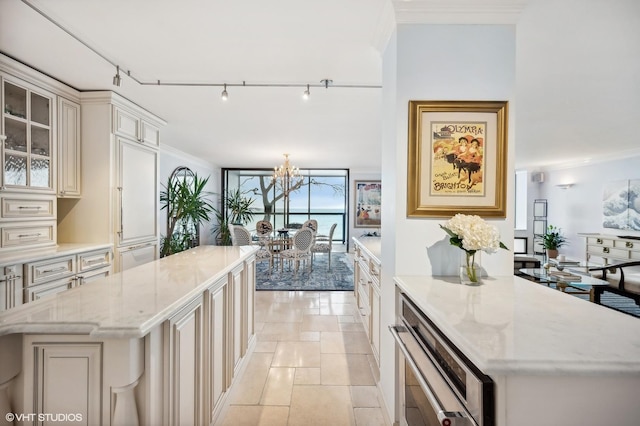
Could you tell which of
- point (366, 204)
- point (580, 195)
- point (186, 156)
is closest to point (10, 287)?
point (186, 156)

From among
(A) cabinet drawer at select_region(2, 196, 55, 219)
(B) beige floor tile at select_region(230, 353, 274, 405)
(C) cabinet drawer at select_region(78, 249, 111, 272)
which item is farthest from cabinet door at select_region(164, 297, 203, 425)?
(A) cabinet drawer at select_region(2, 196, 55, 219)

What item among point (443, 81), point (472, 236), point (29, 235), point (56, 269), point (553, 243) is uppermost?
point (443, 81)

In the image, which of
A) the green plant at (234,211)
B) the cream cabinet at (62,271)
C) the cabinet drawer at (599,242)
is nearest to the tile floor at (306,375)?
the cream cabinet at (62,271)

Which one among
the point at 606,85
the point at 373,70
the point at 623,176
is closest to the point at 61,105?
the point at 373,70

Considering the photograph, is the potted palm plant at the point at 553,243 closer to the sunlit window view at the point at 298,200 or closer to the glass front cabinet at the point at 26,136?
the sunlit window view at the point at 298,200

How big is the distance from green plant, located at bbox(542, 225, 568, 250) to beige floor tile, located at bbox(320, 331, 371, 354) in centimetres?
613

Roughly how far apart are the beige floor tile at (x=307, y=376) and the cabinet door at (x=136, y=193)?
7.69 feet

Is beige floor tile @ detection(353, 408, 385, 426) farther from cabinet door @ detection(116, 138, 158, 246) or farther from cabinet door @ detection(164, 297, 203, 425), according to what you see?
cabinet door @ detection(116, 138, 158, 246)

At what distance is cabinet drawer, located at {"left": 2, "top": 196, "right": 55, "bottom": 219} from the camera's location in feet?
7.88

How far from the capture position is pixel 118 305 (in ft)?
3.84

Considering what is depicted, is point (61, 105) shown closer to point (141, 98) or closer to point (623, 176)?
point (141, 98)

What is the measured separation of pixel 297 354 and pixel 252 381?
1.79 ft

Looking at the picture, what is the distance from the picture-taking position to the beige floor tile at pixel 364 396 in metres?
2.10

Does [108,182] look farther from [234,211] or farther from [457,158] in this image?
[234,211]
